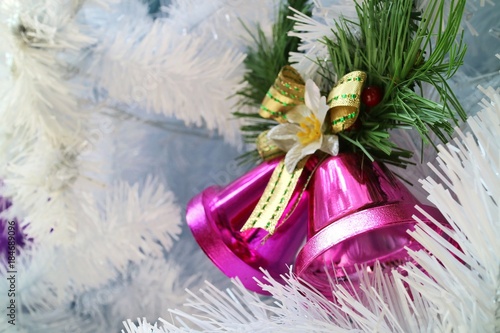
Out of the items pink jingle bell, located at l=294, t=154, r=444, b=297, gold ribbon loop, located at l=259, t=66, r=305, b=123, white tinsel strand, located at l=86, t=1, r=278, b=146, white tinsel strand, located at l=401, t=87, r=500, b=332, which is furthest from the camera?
white tinsel strand, located at l=86, t=1, r=278, b=146

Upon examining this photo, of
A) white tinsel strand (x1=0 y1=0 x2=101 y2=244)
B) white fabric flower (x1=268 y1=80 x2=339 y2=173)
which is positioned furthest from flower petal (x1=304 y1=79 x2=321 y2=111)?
white tinsel strand (x1=0 y1=0 x2=101 y2=244)

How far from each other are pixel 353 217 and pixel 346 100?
103 millimetres

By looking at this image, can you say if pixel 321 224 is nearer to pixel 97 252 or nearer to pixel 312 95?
pixel 312 95

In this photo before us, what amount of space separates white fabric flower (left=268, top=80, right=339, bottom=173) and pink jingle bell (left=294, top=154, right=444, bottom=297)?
2 centimetres

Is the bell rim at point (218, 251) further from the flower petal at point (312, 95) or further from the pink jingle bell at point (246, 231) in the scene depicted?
the flower petal at point (312, 95)

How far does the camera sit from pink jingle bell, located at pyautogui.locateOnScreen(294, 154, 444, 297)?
336mm

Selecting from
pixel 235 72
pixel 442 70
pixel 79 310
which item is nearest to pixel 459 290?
pixel 442 70

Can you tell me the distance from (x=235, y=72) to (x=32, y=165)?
0.27 m

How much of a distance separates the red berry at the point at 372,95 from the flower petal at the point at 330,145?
1.7 inches

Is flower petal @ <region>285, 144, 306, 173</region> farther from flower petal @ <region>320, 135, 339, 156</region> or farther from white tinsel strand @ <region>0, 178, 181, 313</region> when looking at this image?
white tinsel strand @ <region>0, 178, 181, 313</region>

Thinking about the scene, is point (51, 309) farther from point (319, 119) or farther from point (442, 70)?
point (442, 70)

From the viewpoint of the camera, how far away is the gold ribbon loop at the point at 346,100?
0.38 m

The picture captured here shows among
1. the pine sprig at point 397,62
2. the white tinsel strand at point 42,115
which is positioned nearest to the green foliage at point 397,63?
the pine sprig at point 397,62

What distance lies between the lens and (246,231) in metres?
0.45
